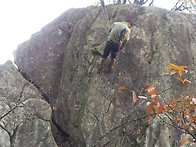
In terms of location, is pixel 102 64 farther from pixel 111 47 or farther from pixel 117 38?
pixel 117 38

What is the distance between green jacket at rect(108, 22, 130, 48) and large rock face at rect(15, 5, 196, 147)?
36.4 inches

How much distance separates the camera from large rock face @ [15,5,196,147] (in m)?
5.37

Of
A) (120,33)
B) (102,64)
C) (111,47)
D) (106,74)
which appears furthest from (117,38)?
(106,74)

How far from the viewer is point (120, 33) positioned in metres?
5.80

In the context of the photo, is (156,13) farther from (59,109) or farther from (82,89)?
(59,109)

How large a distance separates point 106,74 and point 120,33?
5.38 feet

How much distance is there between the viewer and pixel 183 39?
6805mm

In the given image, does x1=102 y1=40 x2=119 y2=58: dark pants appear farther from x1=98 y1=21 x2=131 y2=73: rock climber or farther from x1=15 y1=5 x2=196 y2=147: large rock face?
x1=15 y1=5 x2=196 y2=147: large rock face

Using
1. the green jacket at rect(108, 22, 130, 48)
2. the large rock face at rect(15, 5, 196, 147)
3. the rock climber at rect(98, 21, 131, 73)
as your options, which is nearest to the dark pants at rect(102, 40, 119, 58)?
the rock climber at rect(98, 21, 131, 73)

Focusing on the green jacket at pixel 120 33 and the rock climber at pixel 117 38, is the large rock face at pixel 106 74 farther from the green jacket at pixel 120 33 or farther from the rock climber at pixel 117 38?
the green jacket at pixel 120 33

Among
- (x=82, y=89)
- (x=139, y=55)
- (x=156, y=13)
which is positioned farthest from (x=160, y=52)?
(x=82, y=89)

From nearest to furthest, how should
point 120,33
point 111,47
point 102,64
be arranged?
point 120,33
point 111,47
point 102,64

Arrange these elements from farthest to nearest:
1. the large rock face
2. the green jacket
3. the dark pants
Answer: the dark pants
the green jacket
the large rock face

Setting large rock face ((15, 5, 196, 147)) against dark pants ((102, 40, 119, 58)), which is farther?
dark pants ((102, 40, 119, 58))
